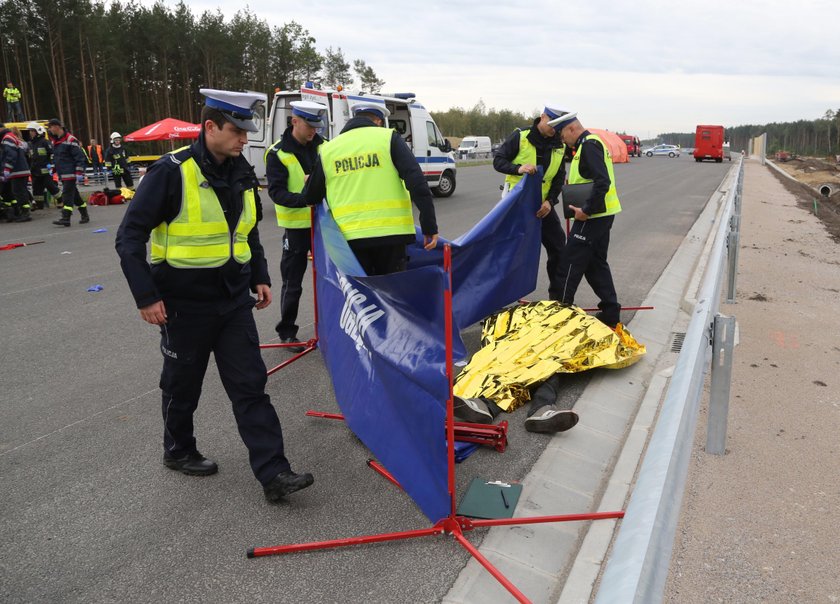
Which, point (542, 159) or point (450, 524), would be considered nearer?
point (450, 524)

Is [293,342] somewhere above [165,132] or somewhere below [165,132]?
below

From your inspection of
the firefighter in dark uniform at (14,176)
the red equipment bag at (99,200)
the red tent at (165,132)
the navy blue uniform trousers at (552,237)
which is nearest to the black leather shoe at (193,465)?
the navy blue uniform trousers at (552,237)

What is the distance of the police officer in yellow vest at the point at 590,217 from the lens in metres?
5.68

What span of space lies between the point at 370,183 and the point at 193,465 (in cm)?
204

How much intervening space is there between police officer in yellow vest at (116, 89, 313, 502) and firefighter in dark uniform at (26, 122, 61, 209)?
44.9 ft

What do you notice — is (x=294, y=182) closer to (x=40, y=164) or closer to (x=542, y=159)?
(x=542, y=159)

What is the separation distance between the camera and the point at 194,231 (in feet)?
10.4

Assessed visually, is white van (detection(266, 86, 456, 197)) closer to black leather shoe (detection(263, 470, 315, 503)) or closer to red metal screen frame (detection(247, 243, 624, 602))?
black leather shoe (detection(263, 470, 315, 503))

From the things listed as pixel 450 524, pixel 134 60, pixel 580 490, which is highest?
pixel 134 60

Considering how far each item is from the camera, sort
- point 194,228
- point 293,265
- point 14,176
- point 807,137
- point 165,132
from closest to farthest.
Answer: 1. point 194,228
2. point 293,265
3. point 14,176
4. point 165,132
5. point 807,137

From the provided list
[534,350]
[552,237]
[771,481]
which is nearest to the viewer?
[771,481]

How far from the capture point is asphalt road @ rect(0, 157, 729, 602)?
2723 millimetres

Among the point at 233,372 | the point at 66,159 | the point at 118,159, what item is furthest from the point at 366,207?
the point at 118,159

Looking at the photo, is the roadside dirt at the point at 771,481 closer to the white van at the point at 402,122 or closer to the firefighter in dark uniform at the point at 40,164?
the white van at the point at 402,122
